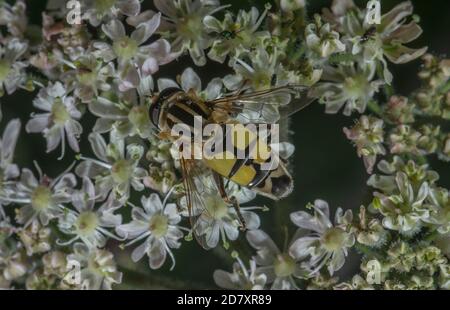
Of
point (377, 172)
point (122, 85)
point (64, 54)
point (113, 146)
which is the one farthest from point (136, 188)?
point (377, 172)

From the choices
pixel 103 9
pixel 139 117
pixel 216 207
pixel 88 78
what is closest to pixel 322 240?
pixel 216 207

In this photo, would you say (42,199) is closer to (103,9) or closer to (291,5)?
(103,9)

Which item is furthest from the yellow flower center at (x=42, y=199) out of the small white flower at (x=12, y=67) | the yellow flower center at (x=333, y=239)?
the yellow flower center at (x=333, y=239)

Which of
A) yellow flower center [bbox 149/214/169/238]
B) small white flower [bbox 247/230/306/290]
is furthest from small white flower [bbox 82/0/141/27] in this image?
small white flower [bbox 247/230/306/290]

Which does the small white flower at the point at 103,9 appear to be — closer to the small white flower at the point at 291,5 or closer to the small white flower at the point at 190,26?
the small white flower at the point at 190,26

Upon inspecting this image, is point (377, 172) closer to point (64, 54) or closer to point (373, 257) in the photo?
point (373, 257)
